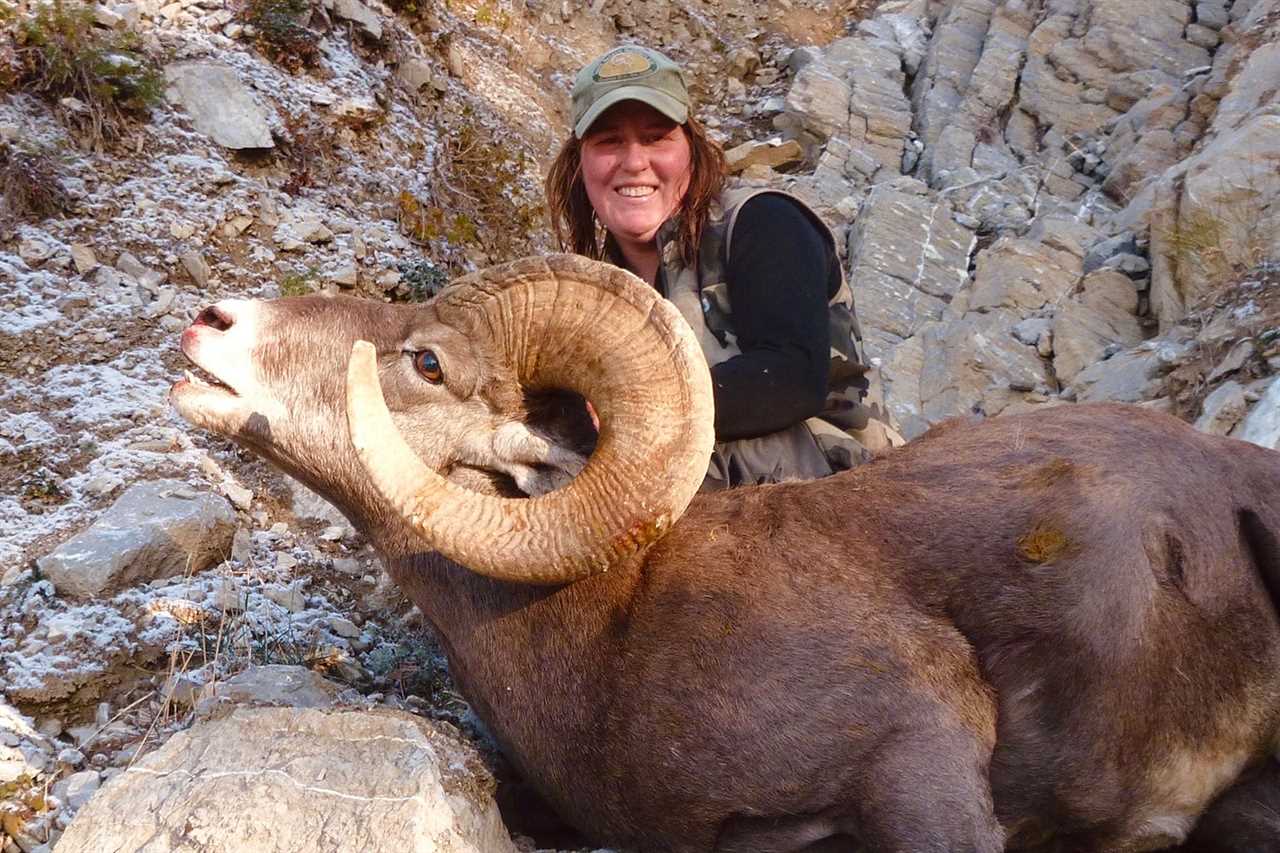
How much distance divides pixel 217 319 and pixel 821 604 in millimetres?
2710

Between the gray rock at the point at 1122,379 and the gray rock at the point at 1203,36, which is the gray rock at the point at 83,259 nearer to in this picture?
the gray rock at the point at 1122,379

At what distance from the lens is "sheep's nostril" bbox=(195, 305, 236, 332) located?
448 centimetres

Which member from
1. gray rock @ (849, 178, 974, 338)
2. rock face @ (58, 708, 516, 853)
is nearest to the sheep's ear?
rock face @ (58, 708, 516, 853)

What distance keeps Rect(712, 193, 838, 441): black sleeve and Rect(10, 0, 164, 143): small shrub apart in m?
6.52

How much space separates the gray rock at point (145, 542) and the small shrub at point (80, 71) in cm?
417

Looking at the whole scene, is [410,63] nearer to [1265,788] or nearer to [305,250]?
[305,250]

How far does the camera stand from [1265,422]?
6.51m

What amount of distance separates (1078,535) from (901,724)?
3.15ft

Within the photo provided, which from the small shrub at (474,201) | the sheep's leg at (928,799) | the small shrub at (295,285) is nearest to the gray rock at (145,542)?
the small shrub at (295,285)

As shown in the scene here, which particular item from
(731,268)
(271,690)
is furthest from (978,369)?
(271,690)

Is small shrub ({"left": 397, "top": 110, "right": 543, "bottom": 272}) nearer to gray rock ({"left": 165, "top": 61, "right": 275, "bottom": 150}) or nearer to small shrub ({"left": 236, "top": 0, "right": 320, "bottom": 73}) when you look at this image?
gray rock ({"left": 165, "top": 61, "right": 275, "bottom": 150})

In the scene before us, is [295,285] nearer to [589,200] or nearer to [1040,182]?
[589,200]

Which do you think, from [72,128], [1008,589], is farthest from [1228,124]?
[72,128]

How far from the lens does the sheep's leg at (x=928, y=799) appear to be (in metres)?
3.56
